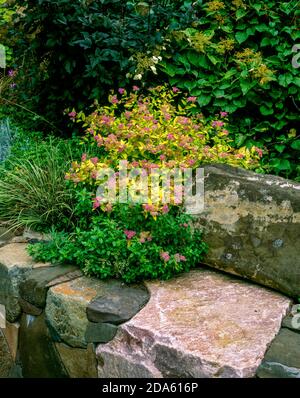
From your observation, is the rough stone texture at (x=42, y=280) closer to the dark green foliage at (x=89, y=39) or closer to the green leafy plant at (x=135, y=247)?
the green leafy plant at (x=135, y=247)

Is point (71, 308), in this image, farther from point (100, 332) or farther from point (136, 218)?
point (136, 218)

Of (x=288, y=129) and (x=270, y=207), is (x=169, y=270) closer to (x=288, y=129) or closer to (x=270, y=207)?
(x=270, y=207)

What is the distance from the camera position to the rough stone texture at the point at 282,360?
2.35 m

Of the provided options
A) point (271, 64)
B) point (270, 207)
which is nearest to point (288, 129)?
point (271, 64)

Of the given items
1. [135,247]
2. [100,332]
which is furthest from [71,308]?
[135,247]

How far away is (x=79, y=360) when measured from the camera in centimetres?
292

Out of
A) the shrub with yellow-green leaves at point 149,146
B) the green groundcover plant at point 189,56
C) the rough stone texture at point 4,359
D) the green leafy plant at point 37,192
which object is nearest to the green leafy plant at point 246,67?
the green groundcover plant at point 189,56

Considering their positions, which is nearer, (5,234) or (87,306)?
(87,306)

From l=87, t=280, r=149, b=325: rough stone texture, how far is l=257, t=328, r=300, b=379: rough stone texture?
2.32 ft

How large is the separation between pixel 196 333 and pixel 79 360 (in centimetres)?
70

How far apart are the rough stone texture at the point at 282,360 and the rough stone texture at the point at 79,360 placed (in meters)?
0.91

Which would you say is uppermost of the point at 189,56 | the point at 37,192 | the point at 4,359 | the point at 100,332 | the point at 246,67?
the point at 189,56

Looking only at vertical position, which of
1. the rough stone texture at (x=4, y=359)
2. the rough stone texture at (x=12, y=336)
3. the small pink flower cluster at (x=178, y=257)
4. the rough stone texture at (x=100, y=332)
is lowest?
the rough stone texture at (x=4, y=359)

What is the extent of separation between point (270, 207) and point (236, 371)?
1009 millimetres
